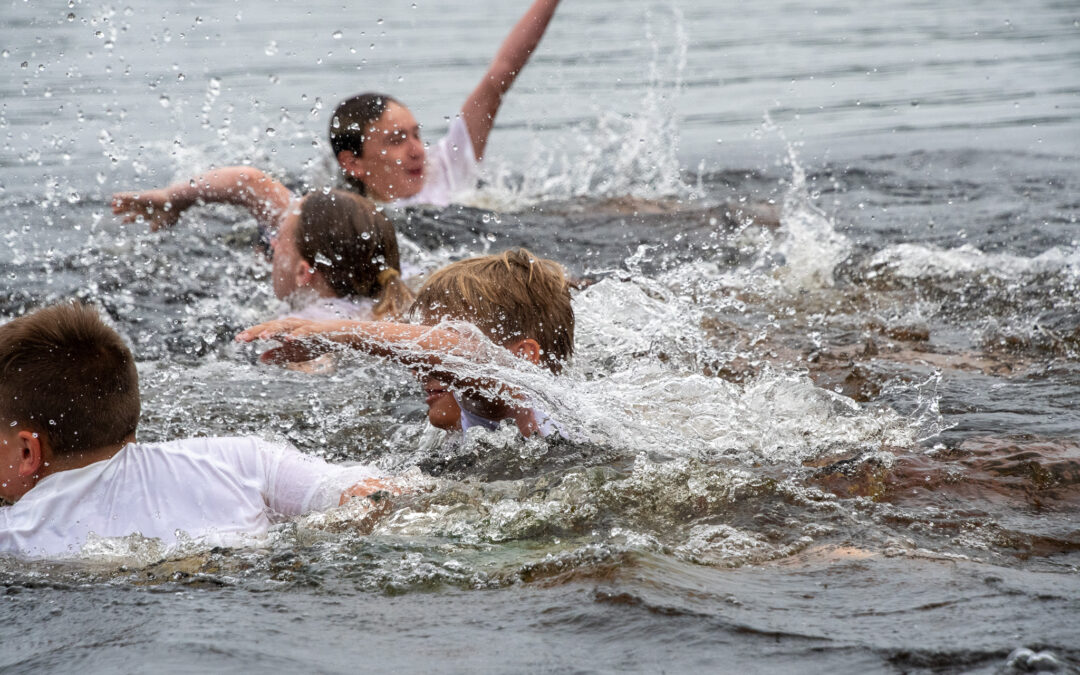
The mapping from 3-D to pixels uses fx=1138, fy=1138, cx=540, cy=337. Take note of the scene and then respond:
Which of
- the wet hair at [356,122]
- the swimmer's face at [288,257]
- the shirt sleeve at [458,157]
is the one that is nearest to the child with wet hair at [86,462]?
the swimmer's face at [288,257]

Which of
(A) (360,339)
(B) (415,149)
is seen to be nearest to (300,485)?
(A) (360,339)

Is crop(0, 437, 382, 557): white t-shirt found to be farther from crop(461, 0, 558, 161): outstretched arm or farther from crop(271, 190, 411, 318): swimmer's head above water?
crop(461, 0, 558, 161): outstretched arm

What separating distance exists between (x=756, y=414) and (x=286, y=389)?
89.8 inches

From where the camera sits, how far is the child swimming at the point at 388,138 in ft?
22.2

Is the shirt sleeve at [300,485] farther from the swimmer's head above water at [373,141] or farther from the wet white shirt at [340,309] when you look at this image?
the swimmer's head above water at [373,141]

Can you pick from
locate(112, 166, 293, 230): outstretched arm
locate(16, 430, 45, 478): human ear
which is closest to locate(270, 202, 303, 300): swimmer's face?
locate(112, 166, 293, 230): outstretched arm

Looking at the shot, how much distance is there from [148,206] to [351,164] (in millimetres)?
1291

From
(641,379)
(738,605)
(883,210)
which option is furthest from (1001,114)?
(738,605)

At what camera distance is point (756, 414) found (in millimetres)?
4469

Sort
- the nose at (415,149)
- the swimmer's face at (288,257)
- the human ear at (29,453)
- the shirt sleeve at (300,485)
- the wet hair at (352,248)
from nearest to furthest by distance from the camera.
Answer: the human ear at (29,453) < the shirt sleeve at (300,485) < the wet hair at (352,248) < the swimmer's face at (288,257) < the nose at (415,149)

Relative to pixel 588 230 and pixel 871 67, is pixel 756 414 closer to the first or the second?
pixel 588 230

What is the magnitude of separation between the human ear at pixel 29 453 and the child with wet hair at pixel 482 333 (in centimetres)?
101

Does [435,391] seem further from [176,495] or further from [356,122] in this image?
[356,122]

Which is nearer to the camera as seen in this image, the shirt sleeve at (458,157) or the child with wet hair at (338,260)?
the child with wet hair at (338,260)
